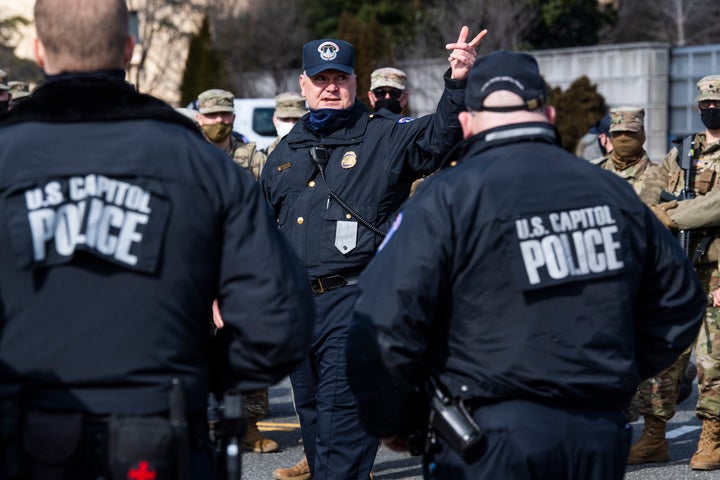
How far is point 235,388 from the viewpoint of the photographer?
3453 mm

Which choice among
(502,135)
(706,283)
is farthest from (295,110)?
(502,135)

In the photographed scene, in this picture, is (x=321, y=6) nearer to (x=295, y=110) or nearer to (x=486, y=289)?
(x=295, y=110)

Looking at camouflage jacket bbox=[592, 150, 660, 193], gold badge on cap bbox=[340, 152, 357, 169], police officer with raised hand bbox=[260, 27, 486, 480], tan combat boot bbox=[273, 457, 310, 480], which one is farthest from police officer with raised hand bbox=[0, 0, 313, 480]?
camouflage jacket bbox=[592, 150, 660, 193]

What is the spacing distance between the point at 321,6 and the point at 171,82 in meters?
6.33

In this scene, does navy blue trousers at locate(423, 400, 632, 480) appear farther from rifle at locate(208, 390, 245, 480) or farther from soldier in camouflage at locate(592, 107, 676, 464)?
soldier in camouflage at locate(592, 107, 676, 464)

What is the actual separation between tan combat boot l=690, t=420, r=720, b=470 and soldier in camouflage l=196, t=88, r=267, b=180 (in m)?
3.70

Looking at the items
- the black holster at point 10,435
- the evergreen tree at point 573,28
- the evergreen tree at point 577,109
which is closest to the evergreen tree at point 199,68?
the evergreen tree at point 573,28

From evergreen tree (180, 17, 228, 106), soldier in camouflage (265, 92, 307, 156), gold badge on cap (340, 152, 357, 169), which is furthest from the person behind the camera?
evergreen tree (180, 17, 228, 106)

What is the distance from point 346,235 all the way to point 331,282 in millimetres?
233

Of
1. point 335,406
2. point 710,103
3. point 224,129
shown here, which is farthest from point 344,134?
point 224,129

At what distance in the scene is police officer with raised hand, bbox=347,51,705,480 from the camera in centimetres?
356

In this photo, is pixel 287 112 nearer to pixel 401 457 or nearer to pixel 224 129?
pixel 224 129

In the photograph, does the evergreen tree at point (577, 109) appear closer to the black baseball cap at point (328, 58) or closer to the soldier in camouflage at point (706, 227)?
the soldier in camouflage at point (706, 227)

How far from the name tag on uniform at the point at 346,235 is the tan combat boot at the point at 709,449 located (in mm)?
2904
